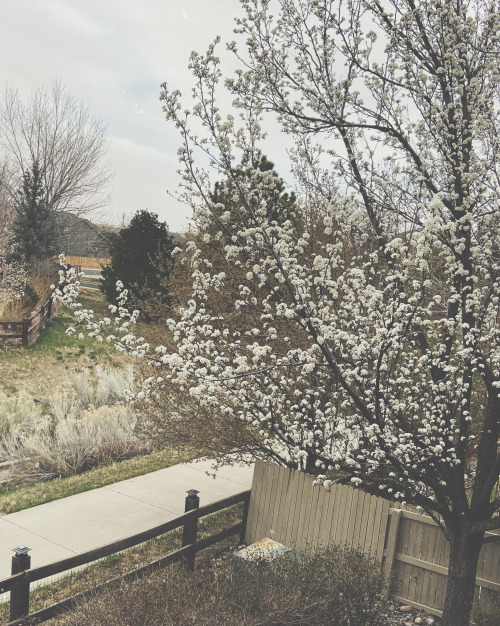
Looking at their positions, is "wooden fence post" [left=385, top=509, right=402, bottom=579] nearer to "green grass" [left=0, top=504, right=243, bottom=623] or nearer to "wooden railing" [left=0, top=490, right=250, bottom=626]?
"wooden railing" [left=0, top=490, right=250, bottom=626]

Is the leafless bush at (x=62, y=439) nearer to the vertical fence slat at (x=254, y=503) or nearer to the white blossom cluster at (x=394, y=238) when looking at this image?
the vertical fence slat at (x=254, y=503)

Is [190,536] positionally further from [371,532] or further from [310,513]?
[371,532]

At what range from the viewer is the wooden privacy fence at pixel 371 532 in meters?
6.05

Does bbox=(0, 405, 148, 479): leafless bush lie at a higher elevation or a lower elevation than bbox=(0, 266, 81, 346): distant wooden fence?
lower

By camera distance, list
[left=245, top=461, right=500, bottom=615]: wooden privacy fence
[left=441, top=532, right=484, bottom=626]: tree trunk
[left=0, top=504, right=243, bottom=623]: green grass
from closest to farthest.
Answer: [left=441, top=532, right=484, bottom=626]: tree trunk
[left=0, top=504, right=243, bottom=623]: green grass
[left=245, top=461, right=500, bottom=615]: wooden privacy fence

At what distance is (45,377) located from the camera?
615 inches

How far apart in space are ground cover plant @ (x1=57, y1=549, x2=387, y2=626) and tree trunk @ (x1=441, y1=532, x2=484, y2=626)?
665mm

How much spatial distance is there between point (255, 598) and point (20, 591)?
2030mm

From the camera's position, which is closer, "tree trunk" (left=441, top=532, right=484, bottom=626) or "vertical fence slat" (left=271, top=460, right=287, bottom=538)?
"tree trunk" (left=441, top=532, right=484, bottom=626)

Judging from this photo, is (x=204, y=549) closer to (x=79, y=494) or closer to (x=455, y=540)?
(x=79, y=494)

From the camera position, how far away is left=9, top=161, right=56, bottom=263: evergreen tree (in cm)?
2728

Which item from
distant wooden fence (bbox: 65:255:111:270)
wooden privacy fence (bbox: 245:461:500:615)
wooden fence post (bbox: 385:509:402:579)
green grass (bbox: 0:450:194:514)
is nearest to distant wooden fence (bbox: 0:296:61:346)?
green grass (bbox: 0:450:194:514)

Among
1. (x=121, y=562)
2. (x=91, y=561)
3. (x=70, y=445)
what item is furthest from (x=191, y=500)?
(x=70, y=445)

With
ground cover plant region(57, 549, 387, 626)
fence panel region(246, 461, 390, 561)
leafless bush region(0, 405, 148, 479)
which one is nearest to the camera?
ground cover plant region(57, 549, 387, 626)
